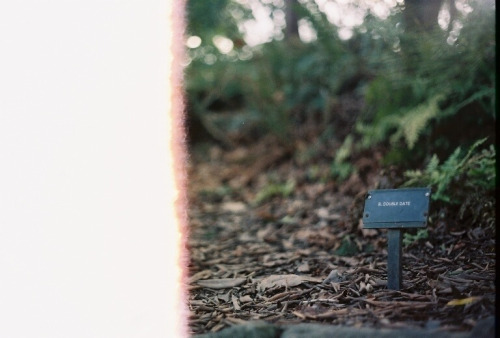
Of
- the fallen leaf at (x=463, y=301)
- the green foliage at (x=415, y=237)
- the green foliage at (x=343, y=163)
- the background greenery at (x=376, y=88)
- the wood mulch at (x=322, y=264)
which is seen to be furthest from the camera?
the green foliage at (x=343, y=163)

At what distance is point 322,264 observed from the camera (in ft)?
10.9

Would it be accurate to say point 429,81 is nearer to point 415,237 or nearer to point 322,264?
point 415,237

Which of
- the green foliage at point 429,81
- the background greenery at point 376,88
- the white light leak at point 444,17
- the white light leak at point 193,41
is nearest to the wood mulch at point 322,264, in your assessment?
the background greenery at point 376,88

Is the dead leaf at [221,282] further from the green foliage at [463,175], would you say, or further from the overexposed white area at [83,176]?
the green foliage at [463,175]

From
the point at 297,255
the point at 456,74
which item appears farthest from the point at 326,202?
the point at 456,74

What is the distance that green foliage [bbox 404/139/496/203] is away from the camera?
3.32 m

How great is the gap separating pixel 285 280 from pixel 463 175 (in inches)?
57.8

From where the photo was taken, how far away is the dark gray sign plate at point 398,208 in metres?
2.52

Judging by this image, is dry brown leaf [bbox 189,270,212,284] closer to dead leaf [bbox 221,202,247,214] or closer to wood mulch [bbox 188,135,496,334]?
wood mulch [bbox 188,135,496,334]

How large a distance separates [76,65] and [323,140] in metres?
3.15

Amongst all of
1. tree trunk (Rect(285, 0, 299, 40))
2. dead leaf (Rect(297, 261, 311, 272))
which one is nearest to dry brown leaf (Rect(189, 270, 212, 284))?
dead leaf (Rect(297, 261, 311, 272))

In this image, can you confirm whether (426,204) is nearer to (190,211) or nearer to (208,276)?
(208,276)

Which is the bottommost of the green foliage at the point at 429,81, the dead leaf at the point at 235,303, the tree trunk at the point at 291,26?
the dead leaf at the point at 235,303

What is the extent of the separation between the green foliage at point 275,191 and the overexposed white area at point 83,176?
1.43 m
